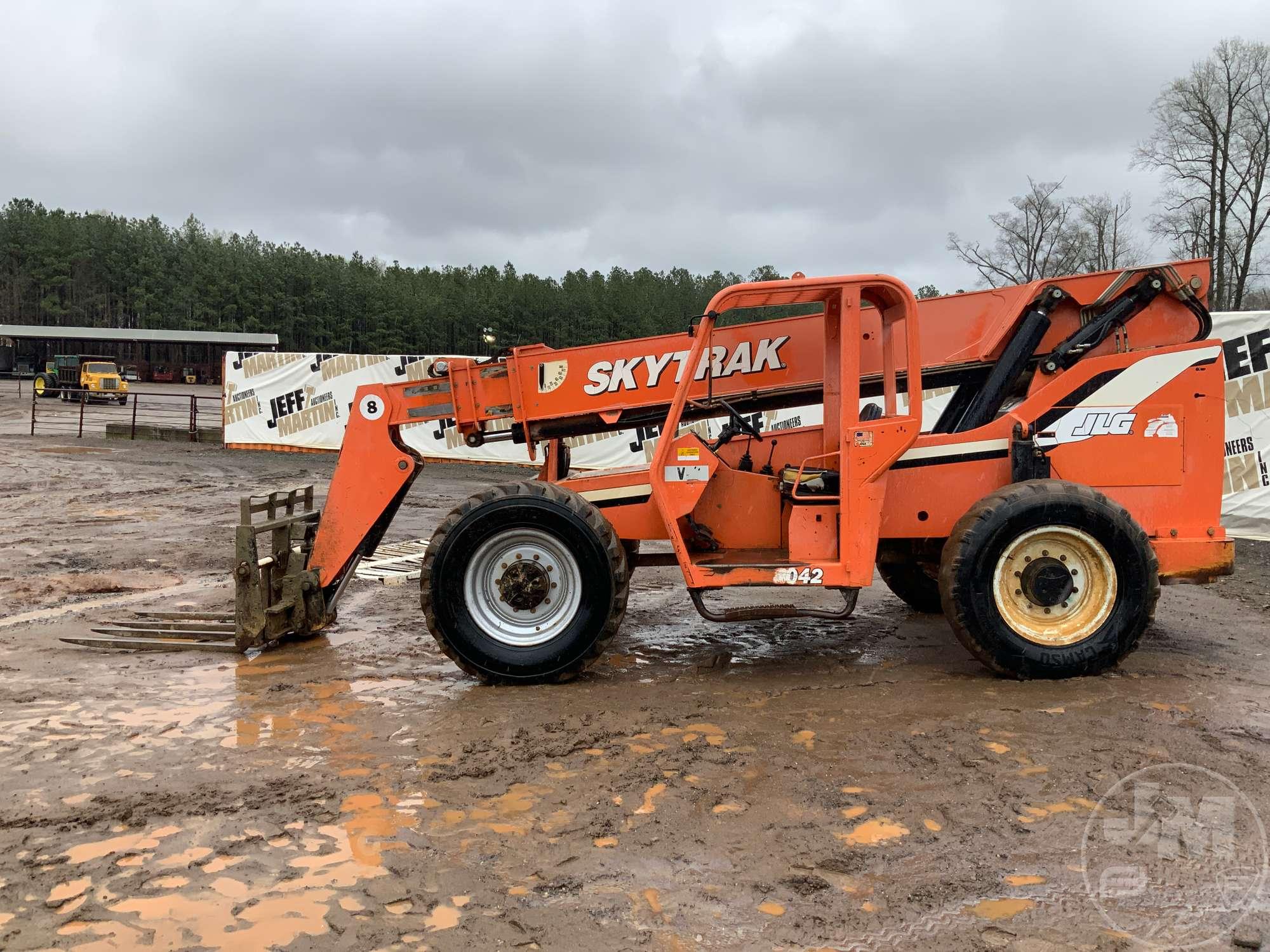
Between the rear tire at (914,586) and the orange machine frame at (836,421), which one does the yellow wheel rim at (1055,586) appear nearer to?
the orange machine frame at (836,421)

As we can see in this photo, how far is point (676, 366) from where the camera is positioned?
6.36 m

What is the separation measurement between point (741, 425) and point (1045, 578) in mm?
2124

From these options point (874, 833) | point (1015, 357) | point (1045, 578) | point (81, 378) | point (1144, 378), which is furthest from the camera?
point (81, 378)

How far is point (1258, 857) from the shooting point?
3654 millimetres

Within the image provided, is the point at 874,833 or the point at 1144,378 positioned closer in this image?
the point at 874,833

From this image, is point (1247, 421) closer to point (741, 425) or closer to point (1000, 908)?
point (741, 425)

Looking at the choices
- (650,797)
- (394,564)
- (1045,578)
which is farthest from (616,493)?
(394,564)

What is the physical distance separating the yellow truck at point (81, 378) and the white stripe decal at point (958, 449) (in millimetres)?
39875

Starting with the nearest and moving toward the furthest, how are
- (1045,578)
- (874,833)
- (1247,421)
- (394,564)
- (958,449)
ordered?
(874,833)
(1045,578)
(958,449)
(394,564)
(1247,421)

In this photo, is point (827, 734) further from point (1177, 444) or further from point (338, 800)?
point (1177, 444)

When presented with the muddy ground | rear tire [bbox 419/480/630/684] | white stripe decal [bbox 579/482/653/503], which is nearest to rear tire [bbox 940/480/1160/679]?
the muddy ground

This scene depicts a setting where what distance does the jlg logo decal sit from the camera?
6219 millimetres

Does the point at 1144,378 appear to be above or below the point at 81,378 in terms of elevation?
below

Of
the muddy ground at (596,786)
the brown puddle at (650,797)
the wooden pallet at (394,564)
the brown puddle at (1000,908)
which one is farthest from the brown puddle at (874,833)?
the wooden pallet at (394,564)
